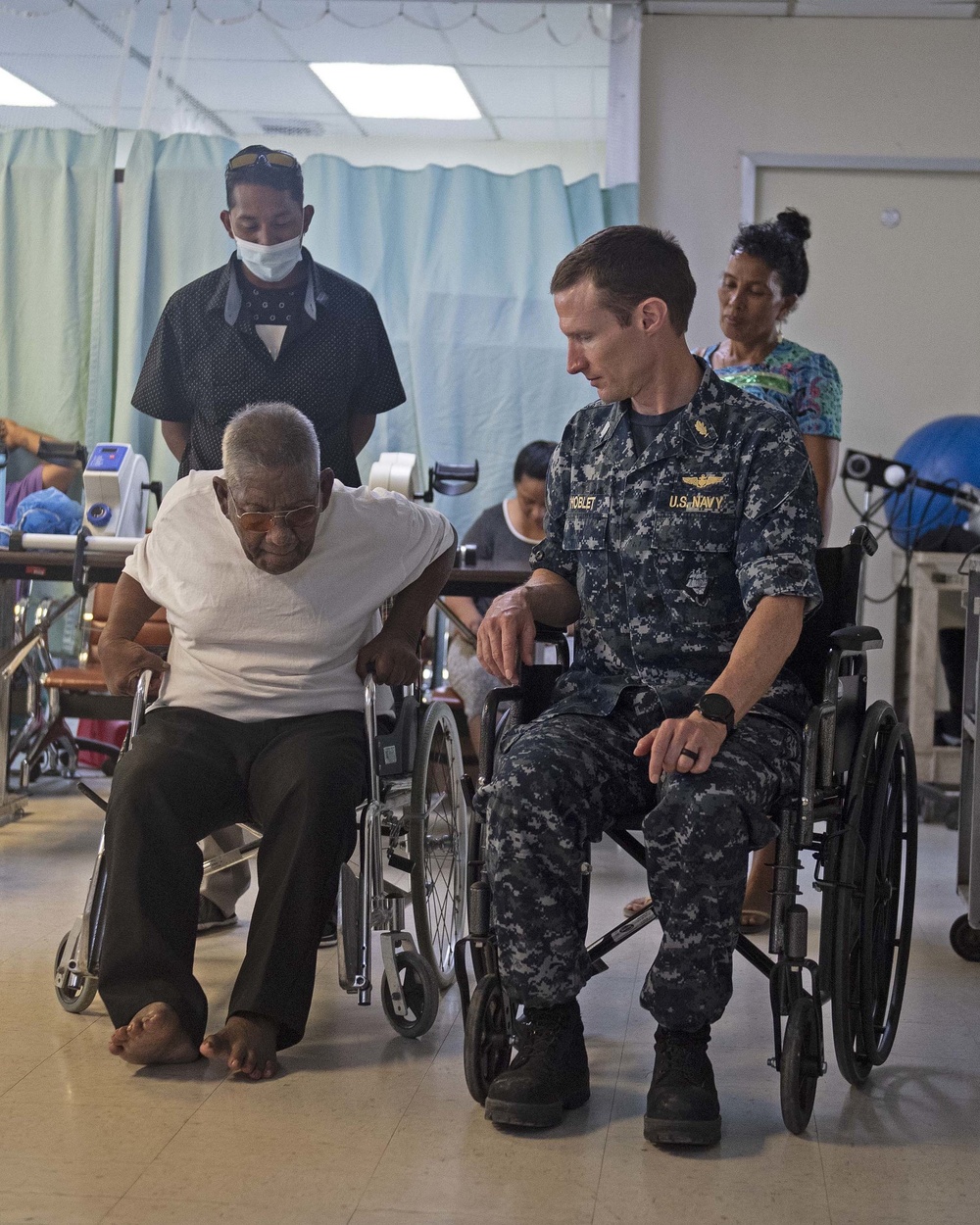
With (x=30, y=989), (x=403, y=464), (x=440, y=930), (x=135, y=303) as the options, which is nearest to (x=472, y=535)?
(x=403, y=464)

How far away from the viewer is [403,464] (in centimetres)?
328

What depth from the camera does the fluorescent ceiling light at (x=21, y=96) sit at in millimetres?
4840

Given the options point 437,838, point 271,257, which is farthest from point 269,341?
point 437,838

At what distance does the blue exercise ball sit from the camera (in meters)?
4.45

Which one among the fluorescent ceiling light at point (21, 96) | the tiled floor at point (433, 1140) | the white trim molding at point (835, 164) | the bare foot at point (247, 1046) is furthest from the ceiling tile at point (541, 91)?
the bare foot at point (247, 1046)

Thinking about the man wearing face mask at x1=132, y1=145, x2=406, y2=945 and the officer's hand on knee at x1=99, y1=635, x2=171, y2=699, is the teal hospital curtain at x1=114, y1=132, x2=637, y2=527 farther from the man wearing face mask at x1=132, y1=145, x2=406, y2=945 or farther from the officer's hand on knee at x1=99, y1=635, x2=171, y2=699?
the officer's hand on knee at x1=99, y1=635, x2=171, y2=699

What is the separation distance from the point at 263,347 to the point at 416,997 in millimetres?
1389

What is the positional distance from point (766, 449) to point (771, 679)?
32cm

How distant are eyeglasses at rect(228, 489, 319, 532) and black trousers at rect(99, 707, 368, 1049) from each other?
1.03ft

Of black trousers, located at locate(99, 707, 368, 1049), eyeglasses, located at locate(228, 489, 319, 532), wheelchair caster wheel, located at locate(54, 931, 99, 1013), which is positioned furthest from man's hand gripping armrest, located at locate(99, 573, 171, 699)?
wheelchair caster wheel, located at locate(54, 931, 99, 1013)

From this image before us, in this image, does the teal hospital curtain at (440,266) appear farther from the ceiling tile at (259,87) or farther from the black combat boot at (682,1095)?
the black combat boot at (682,1095)

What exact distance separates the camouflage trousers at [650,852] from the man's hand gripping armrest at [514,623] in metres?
0.13

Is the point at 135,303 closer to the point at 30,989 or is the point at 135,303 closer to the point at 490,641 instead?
the point at 30,989

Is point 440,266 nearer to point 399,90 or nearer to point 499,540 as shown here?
point 399,90
